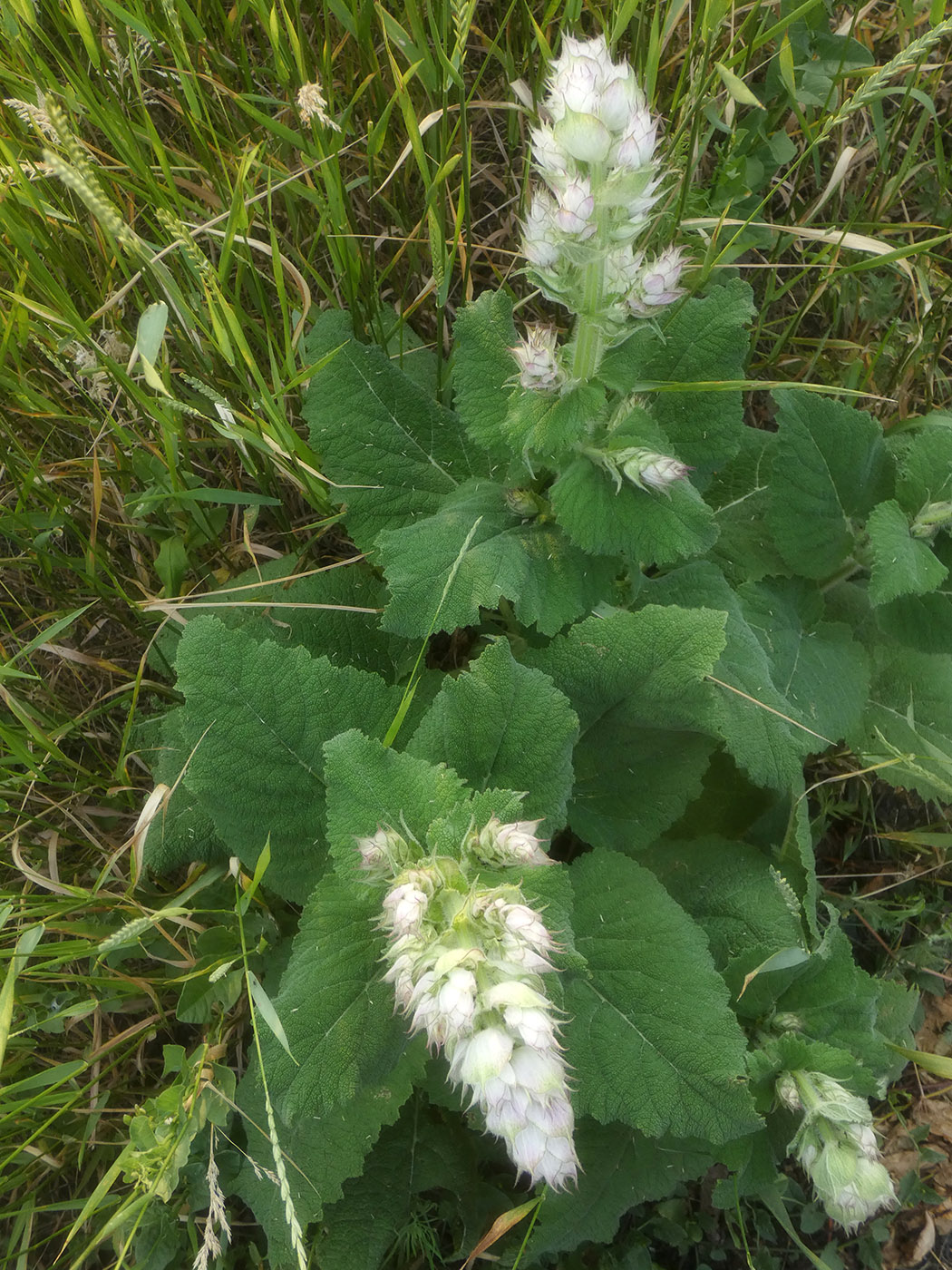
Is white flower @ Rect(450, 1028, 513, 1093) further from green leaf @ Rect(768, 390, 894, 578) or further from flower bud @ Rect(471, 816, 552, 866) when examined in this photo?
green leaf @ Rect(768, 390, 894, 578)

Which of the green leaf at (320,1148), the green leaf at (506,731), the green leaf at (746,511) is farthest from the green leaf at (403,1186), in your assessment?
the green leaf at (746,511)

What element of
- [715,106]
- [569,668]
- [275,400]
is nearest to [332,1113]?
[569,668]

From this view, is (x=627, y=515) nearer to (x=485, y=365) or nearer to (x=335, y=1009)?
(x=485, y=365)

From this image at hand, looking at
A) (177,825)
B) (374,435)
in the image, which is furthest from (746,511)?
(177,825)

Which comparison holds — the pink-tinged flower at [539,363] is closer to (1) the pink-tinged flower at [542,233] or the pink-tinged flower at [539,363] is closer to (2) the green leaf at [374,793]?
(1) the pink-tinged flower at [542,233]

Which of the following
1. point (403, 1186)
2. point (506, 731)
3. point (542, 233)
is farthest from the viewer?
point (403, 1186)

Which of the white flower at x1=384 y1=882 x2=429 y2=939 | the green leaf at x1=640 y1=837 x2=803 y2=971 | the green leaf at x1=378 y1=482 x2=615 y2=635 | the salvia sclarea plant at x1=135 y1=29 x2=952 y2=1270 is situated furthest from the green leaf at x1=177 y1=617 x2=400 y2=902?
the green leaf at x1=640 y1=837 x2=803 y2=971

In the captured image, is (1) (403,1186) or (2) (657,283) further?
(1) (403,1186)
